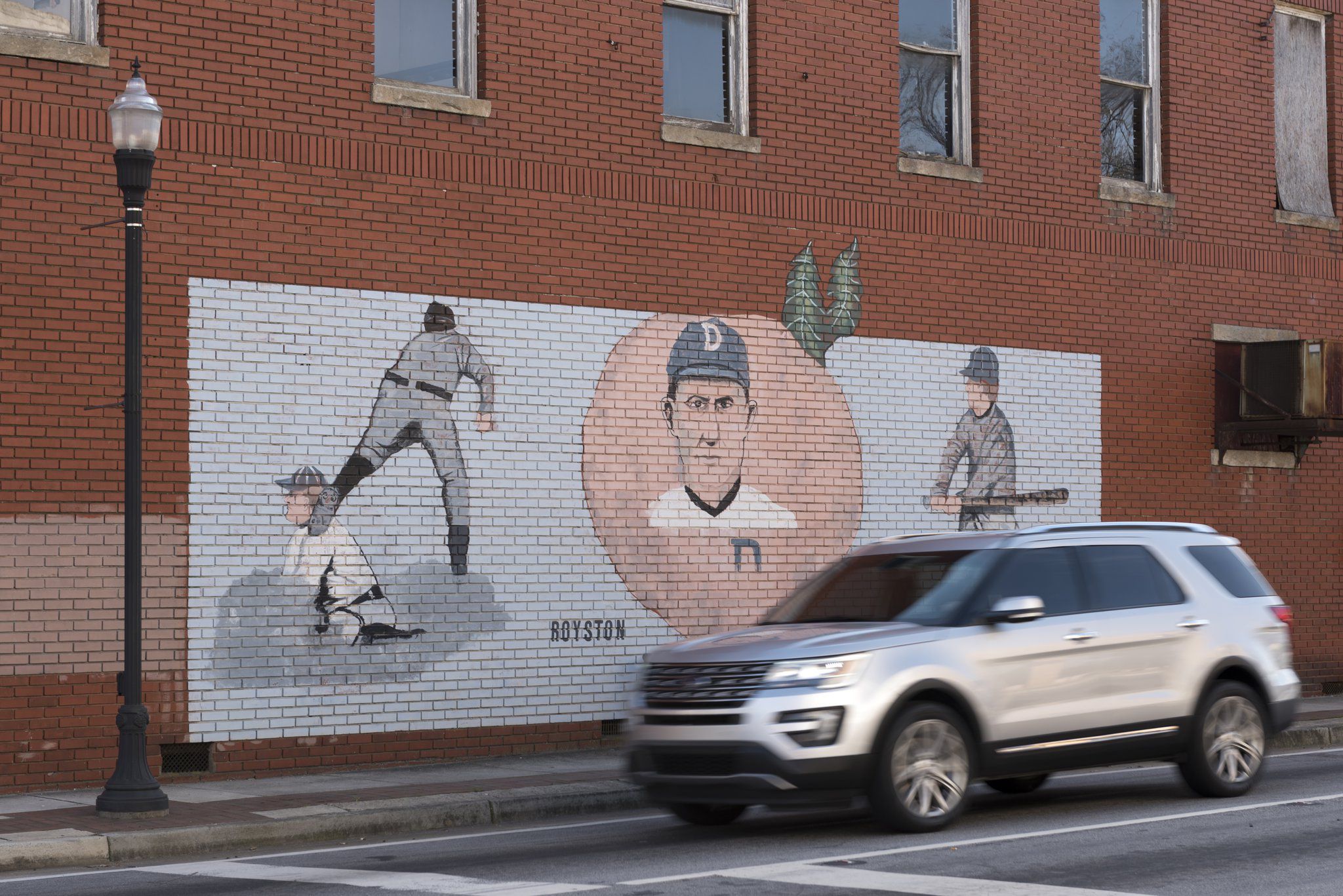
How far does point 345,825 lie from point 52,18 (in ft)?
20.5

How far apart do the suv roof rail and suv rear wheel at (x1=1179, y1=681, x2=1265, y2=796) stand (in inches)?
42.4

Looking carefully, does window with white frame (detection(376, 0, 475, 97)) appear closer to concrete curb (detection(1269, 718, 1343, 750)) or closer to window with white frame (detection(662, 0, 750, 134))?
window with white frame (detection(662, 0, 750, 134))

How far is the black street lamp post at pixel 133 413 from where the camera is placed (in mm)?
10945

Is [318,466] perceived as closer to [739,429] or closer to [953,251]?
[739,429]

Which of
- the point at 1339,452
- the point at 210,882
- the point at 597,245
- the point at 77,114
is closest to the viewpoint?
the point at 210,882

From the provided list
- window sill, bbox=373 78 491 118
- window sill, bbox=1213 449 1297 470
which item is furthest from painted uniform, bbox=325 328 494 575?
window sill, bbox=1213 449 1297 470

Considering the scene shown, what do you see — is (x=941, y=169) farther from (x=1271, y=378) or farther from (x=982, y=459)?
(x=1271, y=378)

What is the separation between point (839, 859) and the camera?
912 cm

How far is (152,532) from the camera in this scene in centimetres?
1280

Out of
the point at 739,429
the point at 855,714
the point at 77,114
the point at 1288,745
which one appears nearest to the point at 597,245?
the point at 739,429

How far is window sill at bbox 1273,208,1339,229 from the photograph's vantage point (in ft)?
64.6

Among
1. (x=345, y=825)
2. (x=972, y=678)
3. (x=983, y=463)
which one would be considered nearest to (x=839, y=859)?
(x=972, y=678)

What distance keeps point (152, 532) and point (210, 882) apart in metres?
4.28

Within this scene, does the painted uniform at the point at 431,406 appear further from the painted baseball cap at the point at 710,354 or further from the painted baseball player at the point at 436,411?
the painted baseball cap at the point at 710,354
